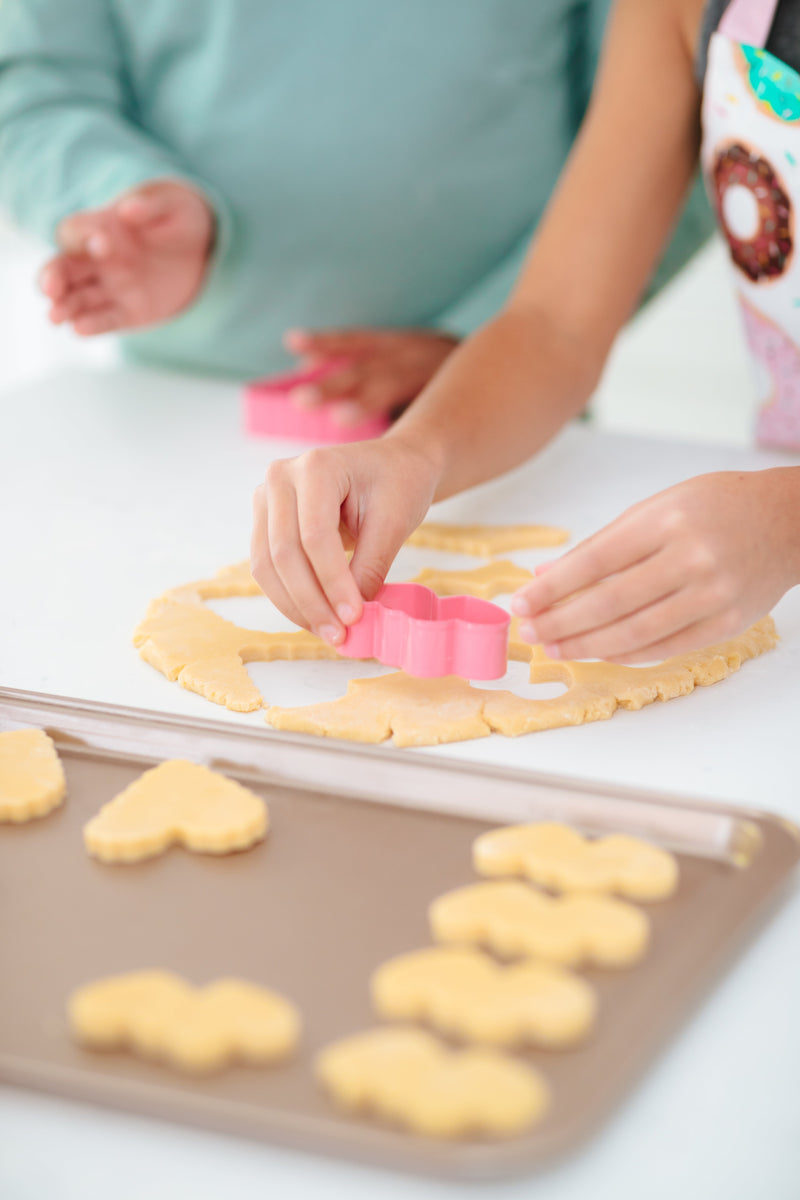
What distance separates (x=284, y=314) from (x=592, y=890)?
1.05 m

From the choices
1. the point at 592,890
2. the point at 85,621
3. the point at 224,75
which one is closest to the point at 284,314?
the point at 224,75

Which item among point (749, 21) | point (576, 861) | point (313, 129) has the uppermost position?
point (749, 21)

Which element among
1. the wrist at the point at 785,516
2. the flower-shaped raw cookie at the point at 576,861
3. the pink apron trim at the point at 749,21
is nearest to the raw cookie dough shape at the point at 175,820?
the flower-shaped raw cookie at the point at 576,861

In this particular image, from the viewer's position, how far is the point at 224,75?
130 cm

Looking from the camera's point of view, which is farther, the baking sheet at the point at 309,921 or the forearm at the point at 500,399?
the forearm at the point at 500,399

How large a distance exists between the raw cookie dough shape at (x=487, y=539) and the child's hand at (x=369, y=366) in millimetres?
246

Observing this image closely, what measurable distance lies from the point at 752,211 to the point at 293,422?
45 centimetres

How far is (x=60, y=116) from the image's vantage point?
1.31m

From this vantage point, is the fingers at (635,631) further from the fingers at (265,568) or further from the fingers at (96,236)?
the fingers at (96,236)

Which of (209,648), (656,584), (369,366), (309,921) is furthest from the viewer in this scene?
(369,366)

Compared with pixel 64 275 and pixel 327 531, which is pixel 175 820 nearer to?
pixel 327 531

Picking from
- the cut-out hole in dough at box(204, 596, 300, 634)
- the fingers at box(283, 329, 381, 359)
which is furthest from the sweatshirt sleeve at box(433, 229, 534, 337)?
the cut-out hole in dough at box(204, 596, 300, 634)

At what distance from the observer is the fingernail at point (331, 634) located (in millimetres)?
714

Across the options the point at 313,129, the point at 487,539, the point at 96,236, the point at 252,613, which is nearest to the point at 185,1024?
the point at 252,613
